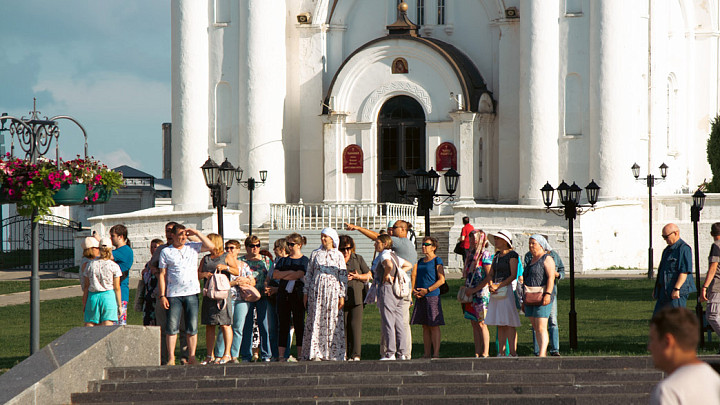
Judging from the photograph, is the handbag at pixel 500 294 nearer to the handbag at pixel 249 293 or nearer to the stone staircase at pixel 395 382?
the stone staircase at pixel 395 382

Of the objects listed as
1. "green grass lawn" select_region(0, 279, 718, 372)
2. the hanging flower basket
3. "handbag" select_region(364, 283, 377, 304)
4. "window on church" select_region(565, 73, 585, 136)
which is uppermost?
"window on church" select_region(565, 73, 585, 136)

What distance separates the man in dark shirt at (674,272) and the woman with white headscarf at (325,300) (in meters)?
3.77

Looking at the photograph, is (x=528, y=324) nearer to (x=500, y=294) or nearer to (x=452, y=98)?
(x=500, y=294)

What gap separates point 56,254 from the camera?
4031 cm

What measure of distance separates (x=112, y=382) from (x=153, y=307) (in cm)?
191

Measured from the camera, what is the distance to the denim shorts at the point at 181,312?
12.7 metres

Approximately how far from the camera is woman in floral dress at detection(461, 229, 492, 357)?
13.3 metres

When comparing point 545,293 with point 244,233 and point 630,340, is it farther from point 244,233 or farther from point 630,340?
point 244,233

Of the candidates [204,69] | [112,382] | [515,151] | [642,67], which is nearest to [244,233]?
[204,69]

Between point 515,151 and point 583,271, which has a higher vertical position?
point 515,151

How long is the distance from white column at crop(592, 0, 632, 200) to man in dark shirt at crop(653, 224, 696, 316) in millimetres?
19372

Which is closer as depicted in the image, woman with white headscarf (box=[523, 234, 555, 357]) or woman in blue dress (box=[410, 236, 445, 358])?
woman with white headscarf (box=[523, 234, 555, 357])

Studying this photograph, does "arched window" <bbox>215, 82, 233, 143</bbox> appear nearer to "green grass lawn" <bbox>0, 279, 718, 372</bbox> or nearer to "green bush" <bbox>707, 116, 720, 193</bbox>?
"green grass lawn" <bbox>0, 279, 718, 372</bbox>

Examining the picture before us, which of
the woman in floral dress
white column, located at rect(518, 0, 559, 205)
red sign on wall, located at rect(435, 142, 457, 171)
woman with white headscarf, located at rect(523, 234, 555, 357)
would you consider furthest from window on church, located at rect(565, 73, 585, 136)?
woman with white headscarf, located at rect(523, 234, 555, 357)
